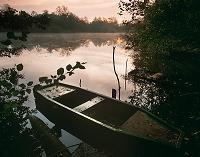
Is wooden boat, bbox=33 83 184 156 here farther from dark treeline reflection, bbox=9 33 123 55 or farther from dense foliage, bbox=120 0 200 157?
dark treeline reflection, bbox=9 33 123 55

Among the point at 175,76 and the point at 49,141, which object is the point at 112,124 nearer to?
the point at 49,141

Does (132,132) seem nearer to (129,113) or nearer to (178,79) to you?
(129,113)

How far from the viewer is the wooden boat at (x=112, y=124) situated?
7.41 metres

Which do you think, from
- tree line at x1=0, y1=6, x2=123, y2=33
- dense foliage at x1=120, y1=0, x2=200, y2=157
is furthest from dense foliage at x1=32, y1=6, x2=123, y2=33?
dense foliage at x1=120, y1=0, x2=200, y2=157

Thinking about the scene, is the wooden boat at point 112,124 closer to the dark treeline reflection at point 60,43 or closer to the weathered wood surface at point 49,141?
the weathered wood surface at point 49,141

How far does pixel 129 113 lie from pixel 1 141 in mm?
5544

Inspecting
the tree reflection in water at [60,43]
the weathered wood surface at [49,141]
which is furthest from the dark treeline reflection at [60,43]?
the weathered wood surface at [49,141]

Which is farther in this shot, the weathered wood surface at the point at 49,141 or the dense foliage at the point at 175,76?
the dense foliage at the point at 175,76

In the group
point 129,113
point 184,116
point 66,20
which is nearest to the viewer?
point 129,113

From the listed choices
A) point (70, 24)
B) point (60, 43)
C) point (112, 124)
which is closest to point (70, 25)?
point (70, 24)

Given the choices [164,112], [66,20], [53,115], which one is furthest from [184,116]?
[66,20]

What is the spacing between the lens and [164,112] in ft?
39.7

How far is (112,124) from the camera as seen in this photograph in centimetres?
993

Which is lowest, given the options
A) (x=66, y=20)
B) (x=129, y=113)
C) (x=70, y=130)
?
(x=70, y=130)
